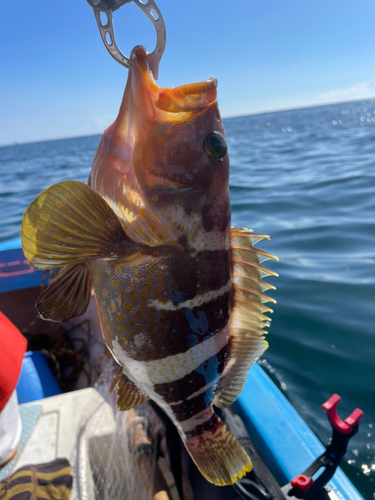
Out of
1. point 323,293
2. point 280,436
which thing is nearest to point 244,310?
point 280,436

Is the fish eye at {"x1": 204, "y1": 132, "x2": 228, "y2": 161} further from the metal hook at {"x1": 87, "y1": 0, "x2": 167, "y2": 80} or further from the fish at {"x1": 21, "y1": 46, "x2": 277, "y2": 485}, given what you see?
the metal hook at {"x1": 87, "y1": 0, "x2": 167, "y2": 80}

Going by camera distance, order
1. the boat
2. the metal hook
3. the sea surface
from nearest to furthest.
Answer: the metal hook → the boat → the sea surface

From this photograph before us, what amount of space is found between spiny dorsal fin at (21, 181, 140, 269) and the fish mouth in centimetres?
38

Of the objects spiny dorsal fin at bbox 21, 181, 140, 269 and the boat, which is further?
the boat

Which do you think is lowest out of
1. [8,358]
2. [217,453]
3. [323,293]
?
[323,293]

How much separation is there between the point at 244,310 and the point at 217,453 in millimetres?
668

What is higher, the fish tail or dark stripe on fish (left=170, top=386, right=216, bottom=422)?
dark stripe on fish (left=170, top=386, right=216, bottom=422)

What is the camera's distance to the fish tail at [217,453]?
151 centimetres

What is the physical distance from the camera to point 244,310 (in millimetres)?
1491

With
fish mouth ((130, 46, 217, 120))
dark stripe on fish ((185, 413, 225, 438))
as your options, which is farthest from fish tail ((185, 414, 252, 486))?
fish mouth ((130, 46, 217, 120))

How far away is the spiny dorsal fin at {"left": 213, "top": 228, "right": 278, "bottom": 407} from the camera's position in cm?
143

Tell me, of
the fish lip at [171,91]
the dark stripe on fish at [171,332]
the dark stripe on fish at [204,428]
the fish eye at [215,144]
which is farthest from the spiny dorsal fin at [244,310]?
the fish lip at [171,91]

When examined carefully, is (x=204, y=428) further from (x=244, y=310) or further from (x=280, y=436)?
(x=280, y=436)

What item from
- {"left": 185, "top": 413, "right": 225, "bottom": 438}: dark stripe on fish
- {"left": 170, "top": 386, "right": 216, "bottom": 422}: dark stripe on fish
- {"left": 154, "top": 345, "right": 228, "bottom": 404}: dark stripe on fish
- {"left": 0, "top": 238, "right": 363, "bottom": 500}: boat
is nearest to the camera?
{"left": 154, "top": 345, "right": 228, "bottom": 404}: dark stripe on fish
